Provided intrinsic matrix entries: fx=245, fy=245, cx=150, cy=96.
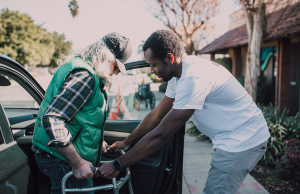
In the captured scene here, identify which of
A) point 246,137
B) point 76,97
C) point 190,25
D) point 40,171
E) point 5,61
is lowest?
point 40,171

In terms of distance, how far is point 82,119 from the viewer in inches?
65.0

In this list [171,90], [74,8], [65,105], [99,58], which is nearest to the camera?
[65,105]

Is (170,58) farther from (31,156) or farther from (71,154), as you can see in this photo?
(31,156)

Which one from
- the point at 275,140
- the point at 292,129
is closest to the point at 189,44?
the point at 292,129

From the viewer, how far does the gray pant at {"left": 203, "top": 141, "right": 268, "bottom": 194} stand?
1.83 meters

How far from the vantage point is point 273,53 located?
11.1 meters

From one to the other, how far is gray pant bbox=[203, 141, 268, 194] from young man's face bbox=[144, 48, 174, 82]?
702mm

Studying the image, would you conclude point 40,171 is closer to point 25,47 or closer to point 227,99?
point 227,99

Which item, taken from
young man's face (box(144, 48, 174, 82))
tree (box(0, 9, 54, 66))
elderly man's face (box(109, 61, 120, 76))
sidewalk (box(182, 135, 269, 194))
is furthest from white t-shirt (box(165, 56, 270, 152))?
tree (box(0, 9, 54, 66))

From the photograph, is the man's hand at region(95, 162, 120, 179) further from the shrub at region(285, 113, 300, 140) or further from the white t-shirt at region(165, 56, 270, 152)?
the shrub at region(285, 113, 300, 140)

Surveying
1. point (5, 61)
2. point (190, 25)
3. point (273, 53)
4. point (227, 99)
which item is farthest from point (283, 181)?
point (190, 25)

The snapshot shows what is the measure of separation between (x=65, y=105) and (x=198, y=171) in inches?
122

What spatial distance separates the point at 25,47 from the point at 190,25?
34.6 m

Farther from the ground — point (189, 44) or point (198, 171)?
point (189, 44)
